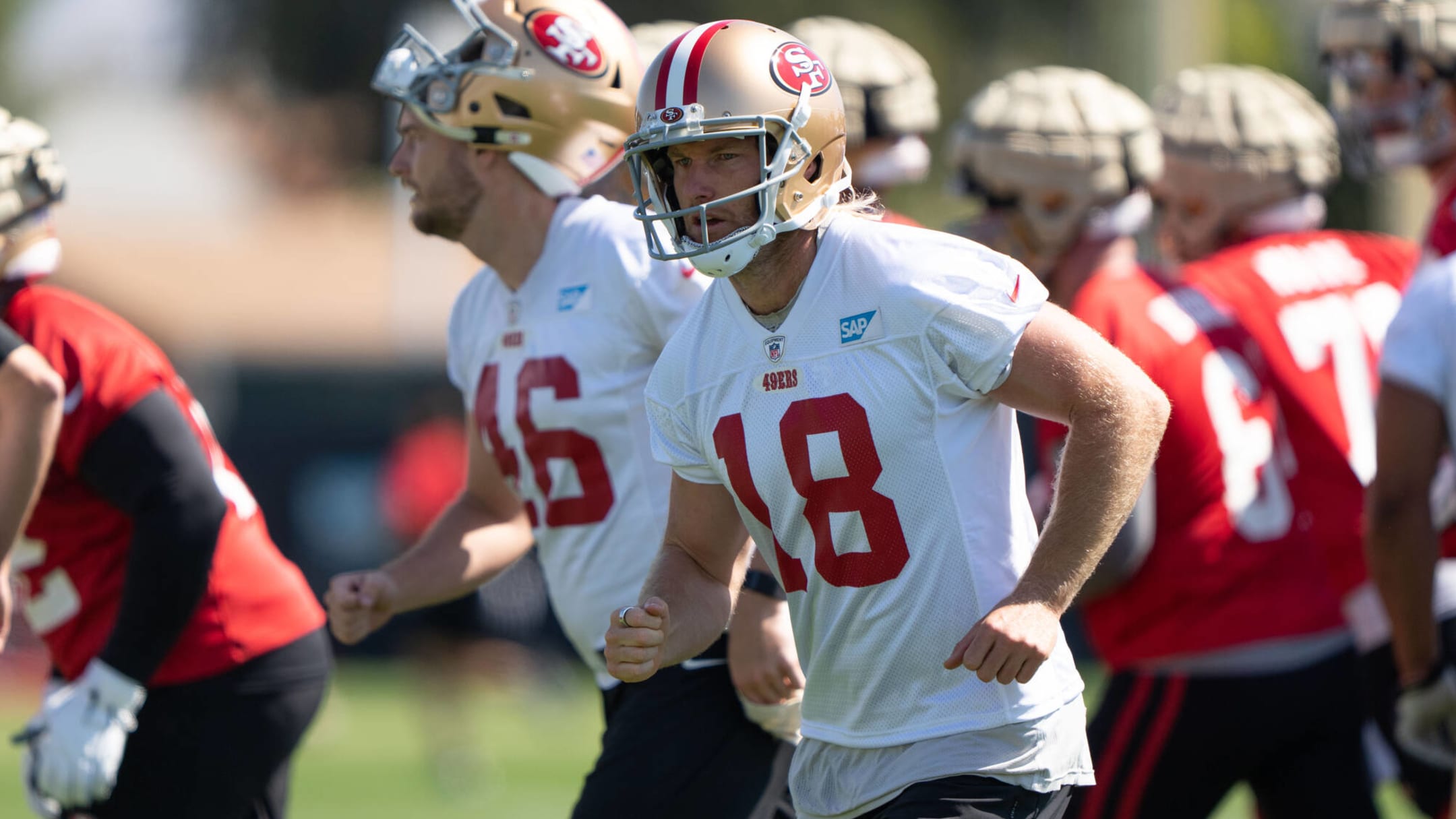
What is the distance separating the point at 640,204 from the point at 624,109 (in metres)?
1.16

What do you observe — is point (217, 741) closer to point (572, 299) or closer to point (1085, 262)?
point (572, 299)

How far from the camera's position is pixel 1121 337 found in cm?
473

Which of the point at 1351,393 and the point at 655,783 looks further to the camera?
the point at 1351,393

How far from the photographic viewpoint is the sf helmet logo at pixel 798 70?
3305 millimetres

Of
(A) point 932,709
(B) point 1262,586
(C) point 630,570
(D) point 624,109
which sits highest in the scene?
(D) point 624,109

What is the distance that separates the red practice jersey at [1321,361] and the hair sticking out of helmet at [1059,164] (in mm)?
393

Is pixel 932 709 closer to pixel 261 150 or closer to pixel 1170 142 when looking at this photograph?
pixel 1170 142

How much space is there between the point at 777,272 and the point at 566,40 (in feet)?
4.32

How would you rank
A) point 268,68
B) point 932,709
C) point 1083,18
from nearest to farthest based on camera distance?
point 932,709, point 268,68, point 1083,18

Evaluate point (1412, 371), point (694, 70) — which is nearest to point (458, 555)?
point (694, 70)

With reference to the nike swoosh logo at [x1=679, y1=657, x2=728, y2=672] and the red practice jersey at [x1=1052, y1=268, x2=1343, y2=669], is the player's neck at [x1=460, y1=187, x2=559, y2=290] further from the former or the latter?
the red practice jersey at [x1=1052, y1=268, x2=1343, y2=669]

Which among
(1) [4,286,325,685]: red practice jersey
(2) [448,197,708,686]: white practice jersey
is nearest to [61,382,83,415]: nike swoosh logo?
(1) [4,286,325,685]: red practice jersey

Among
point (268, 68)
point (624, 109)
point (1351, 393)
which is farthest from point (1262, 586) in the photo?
point (268, 68)

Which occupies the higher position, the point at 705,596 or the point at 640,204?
the point at 640,204
